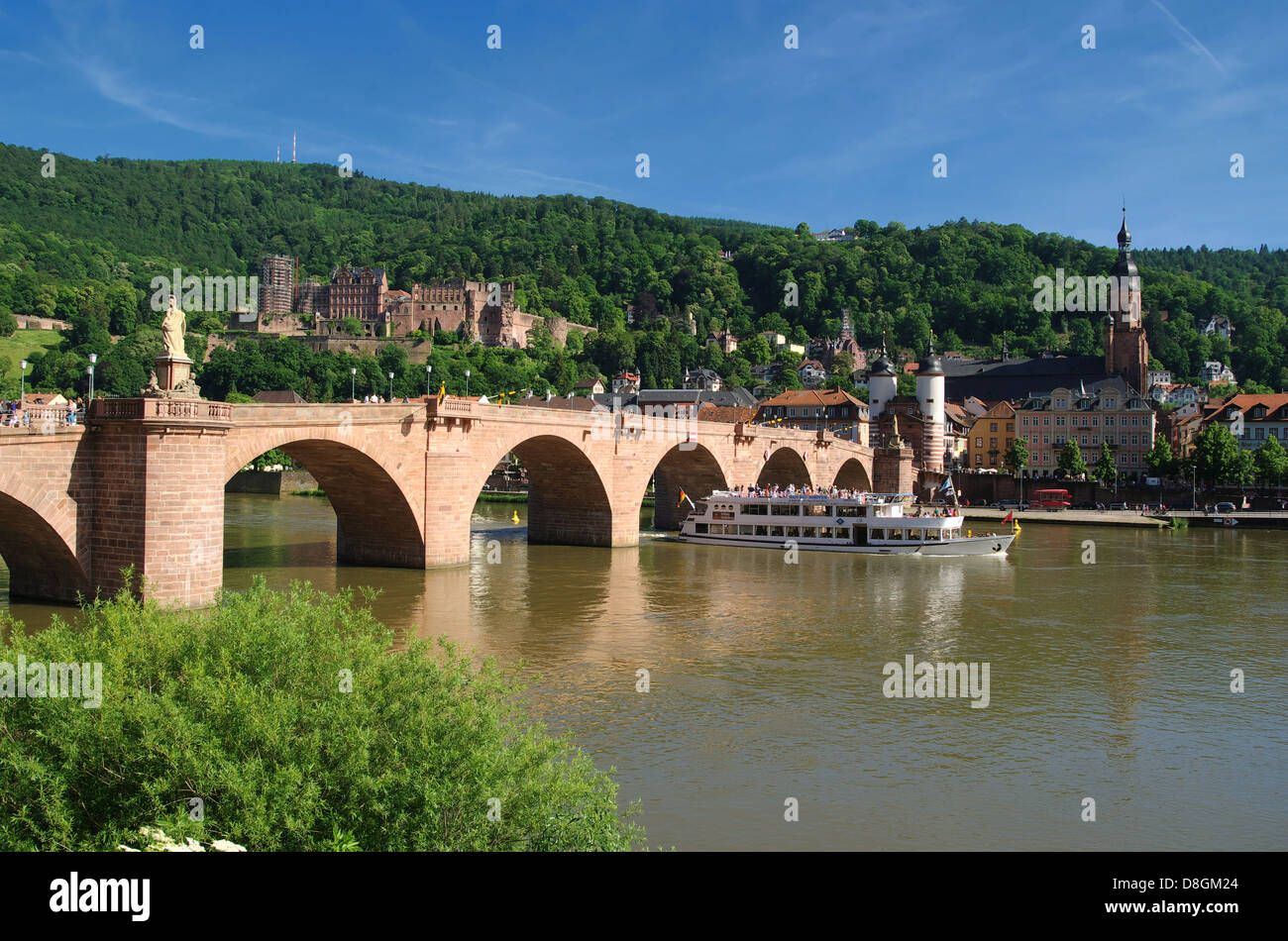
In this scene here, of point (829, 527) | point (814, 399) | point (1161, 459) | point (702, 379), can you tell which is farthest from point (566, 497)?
point (702, 379)

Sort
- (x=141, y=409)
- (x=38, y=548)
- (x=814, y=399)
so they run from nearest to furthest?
(x=141, y=409) < (x=38, y=548) < (x=814, y=399)

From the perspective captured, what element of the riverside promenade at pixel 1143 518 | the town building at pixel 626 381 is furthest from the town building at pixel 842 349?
the riverside promenade at pixel 1143 518

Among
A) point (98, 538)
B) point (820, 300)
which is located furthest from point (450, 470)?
point (820, 300)

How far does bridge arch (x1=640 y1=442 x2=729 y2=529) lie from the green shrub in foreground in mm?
45599

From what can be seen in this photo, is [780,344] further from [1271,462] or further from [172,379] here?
[172,379]

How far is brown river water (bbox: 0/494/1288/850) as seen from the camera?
595 inches

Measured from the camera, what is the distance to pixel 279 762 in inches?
409

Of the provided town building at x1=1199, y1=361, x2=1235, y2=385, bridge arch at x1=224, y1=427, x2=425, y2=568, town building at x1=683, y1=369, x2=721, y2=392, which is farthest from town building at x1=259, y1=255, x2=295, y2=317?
bridge arch at x1=224, y1=427, x2=425, y2=568

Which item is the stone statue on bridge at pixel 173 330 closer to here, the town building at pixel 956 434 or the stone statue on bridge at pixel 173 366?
the stone statue on bridge at pixel 173 366

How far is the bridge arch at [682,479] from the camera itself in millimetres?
58688

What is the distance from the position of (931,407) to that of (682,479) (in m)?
42.9

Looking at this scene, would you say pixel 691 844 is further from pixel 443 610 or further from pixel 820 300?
pixel 820 300
